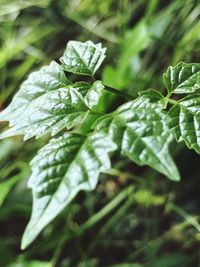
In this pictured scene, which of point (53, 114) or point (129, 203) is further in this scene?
point (129, 203)

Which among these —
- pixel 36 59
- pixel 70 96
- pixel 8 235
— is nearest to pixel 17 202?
pixel 8 235

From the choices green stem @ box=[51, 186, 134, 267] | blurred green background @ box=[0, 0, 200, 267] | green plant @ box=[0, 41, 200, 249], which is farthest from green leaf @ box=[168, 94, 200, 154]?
green stem @ box=[51, 186, 134, 267]

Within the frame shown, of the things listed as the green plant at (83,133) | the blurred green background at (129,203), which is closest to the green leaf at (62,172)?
the green plant at (83,133)

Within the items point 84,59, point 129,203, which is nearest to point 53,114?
point 84,59

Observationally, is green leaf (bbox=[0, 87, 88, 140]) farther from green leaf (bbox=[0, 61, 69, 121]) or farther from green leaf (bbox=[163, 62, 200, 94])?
green leaf (bbox=[163, 62, 200, 94])

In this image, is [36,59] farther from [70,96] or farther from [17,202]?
[70,96]

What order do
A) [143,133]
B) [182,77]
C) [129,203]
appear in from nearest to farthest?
[143,133] → [182,77] → [129,203]

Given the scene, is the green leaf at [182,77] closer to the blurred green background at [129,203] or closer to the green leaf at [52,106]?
the green leaf at [52,106]

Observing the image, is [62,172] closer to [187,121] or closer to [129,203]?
[187,121]
